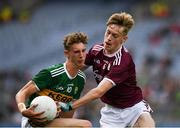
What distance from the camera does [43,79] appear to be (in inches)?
315

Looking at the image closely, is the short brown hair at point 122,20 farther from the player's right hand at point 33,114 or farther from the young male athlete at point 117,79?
the player's right hand at point 33,114

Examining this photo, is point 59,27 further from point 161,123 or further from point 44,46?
point 161,123

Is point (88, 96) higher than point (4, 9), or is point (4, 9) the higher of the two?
point (88, 96)

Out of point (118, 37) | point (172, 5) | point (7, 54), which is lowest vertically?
point (7, 54)

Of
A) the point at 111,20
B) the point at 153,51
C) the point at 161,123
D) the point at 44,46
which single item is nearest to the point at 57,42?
the point at 44,46

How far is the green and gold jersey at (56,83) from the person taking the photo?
800 cm

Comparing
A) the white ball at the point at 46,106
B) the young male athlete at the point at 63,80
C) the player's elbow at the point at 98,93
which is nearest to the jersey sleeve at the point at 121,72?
the player's elbow at the point at 98,93

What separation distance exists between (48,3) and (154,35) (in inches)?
178

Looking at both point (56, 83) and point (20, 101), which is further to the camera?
point (56, 83)

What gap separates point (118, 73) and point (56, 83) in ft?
2.27

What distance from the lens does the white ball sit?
24.7 ft

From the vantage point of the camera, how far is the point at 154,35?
17.9m

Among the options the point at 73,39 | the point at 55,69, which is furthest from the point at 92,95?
the point at 73,39

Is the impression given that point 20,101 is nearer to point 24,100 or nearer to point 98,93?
point 24,100
